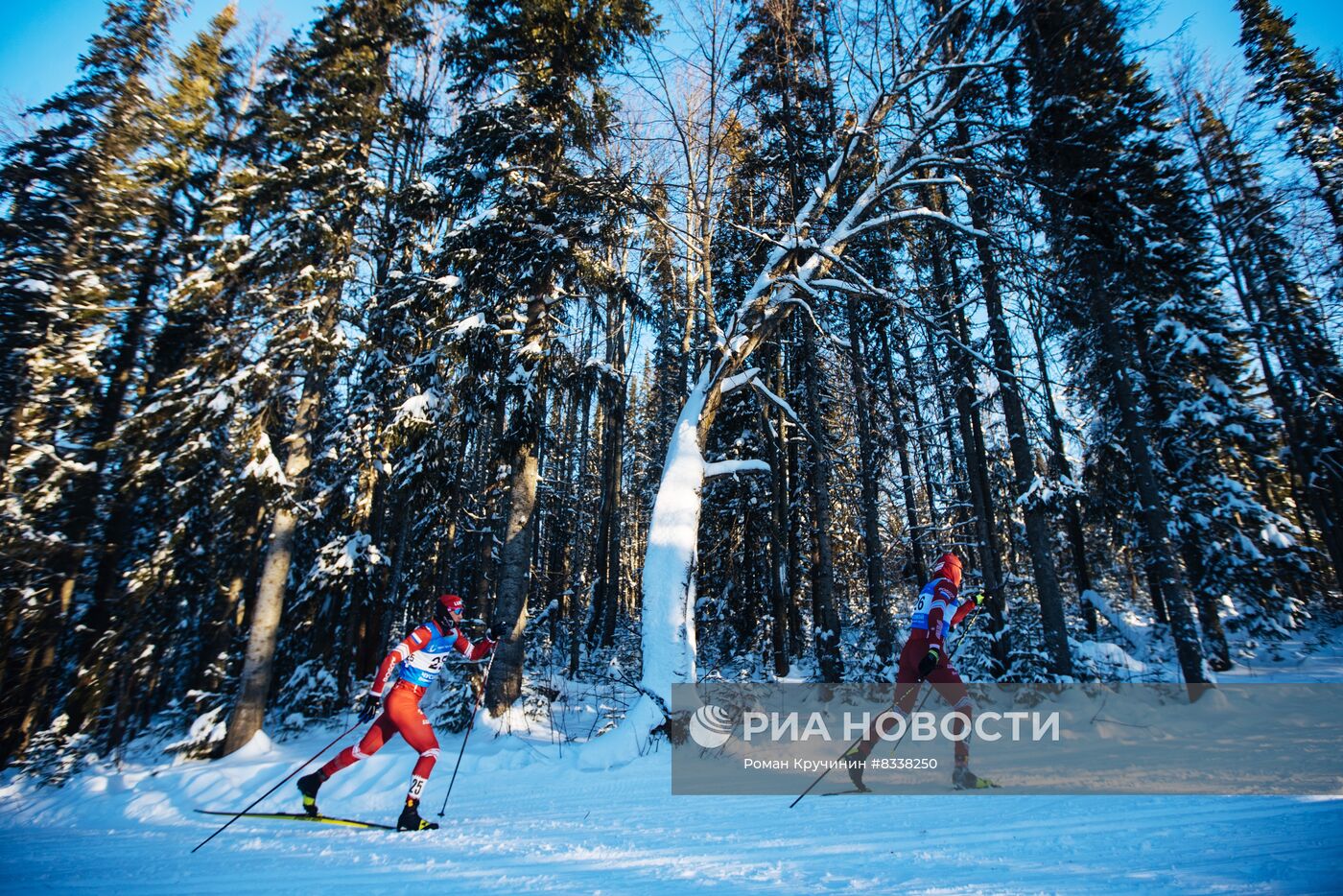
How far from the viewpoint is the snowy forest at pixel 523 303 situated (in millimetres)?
7449

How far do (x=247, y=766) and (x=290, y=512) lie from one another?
152 inches

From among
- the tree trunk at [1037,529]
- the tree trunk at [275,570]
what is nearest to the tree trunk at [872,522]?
the tree trunk at [1037,529]

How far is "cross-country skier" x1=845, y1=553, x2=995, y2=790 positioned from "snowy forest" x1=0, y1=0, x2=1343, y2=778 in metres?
2.52

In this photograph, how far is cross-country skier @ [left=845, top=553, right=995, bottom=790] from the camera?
4.95 metres

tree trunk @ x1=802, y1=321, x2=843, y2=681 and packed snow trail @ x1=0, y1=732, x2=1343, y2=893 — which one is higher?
tree trunk @ x1=802, y1=321, x2=843, y2=681

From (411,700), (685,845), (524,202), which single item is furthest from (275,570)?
(685,845)

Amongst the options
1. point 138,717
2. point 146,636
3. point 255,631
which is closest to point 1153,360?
point 255,631

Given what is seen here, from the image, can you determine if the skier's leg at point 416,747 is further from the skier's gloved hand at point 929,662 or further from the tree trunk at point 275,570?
the tree trunk at point 275,570

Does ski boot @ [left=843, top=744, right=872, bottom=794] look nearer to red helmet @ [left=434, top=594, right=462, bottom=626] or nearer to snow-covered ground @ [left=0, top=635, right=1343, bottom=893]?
snow-covered ground @ [left=0, top=635, right=1343, bottom=893]

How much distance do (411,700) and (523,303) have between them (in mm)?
7337

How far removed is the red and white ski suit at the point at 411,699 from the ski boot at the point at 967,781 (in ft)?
15.3

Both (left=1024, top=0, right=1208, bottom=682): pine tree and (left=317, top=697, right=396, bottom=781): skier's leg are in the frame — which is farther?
(left=1024, top=0, right=1208, bottom=682): pine tree

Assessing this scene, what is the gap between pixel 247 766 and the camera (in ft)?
24.6

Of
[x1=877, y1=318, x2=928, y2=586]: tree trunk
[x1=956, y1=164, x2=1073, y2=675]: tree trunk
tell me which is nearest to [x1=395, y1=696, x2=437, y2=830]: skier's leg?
[x1=956, y1=164, x2=1073, y2=675]: tree trunk
